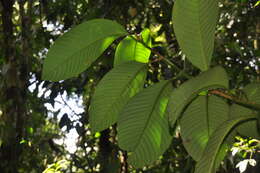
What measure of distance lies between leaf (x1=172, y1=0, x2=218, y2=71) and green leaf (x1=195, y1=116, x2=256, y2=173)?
0.25 feet

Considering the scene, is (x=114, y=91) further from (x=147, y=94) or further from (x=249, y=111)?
(x=249, y=111)

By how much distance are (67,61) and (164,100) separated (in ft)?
0.48

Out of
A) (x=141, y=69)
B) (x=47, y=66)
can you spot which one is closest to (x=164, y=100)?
(x=141, y=69)

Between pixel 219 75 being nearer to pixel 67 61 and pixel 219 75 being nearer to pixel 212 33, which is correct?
pixel 212 33

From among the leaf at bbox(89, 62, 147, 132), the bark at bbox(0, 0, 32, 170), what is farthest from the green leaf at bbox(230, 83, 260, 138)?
the bark at bbox(0, 0, 32, 170)

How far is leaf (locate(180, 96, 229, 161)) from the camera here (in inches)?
22.5

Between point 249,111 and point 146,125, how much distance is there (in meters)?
0.14

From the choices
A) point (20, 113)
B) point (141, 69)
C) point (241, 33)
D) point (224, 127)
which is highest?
point (241, 33)

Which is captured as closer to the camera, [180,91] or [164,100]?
[180,91]

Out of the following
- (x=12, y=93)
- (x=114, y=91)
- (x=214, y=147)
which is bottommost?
(x=214, y=147)

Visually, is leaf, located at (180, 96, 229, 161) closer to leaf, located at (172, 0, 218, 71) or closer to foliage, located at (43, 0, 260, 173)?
foliage, located at (43, 0, 260, 173)

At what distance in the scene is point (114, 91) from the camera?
1.92ft

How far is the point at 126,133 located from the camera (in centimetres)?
57

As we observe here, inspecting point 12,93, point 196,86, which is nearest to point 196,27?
point 196,86
